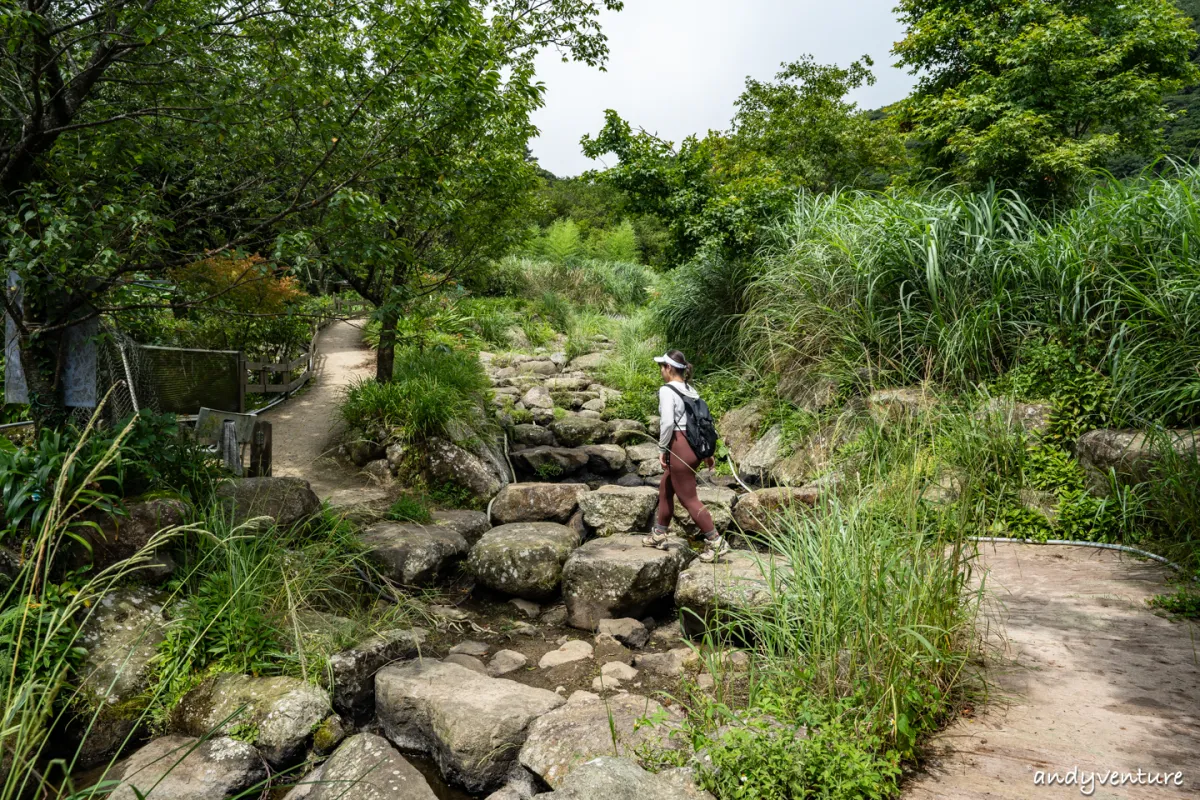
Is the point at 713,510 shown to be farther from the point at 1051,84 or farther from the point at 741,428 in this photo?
the point at 1051,84

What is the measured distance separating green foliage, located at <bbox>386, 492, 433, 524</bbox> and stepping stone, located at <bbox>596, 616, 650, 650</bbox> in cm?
232

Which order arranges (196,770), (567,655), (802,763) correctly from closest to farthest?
(802,763) → (196,770) → (567,655)

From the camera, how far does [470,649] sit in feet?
16.4

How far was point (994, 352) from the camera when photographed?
652 cm

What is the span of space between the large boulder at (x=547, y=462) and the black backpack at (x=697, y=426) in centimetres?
355

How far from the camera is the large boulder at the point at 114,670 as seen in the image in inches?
144

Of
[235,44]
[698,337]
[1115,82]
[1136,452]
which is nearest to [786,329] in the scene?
[698,337]

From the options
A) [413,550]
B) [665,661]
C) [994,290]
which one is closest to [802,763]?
[665,661]

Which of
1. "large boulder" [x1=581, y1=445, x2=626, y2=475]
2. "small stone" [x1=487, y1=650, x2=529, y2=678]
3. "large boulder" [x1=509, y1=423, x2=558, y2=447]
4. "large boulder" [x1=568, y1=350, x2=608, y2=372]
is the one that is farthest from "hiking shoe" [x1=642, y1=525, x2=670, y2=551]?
"large boulder" [x1=568, y1=350, x2=608, y2=372]

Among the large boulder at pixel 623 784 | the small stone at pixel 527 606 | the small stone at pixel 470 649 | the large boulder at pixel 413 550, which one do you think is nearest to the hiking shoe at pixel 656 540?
the small stone at pixel 527 606

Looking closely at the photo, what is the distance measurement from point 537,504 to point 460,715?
347 centimetres

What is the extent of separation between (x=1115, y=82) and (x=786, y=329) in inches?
291

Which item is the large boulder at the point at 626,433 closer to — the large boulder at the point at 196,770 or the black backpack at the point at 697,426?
the black backpack at the point at 697,426

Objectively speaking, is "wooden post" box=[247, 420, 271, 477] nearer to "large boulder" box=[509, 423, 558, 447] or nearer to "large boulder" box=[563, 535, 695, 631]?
"large boulder" box=[563, 535, 695, 631]
